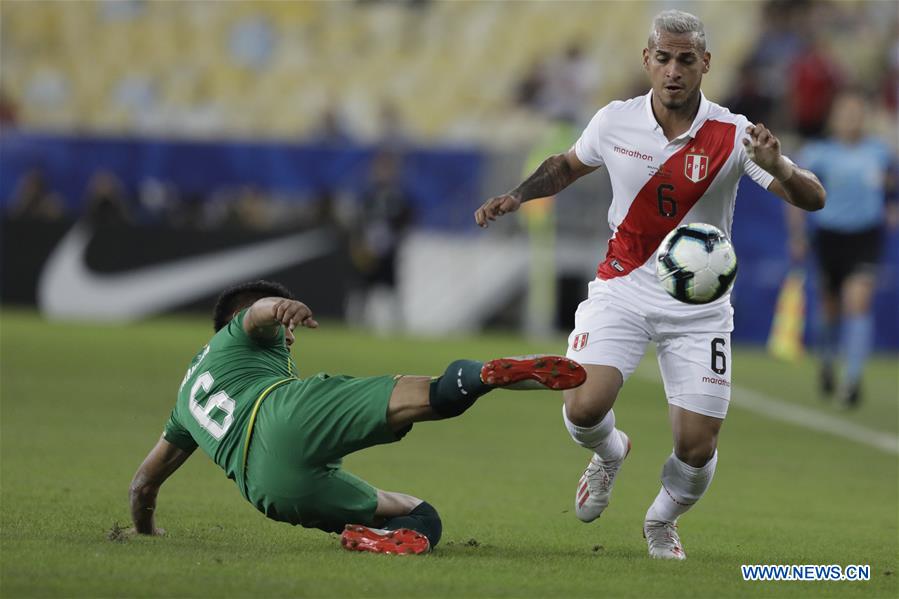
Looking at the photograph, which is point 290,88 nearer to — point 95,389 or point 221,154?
point 221,154

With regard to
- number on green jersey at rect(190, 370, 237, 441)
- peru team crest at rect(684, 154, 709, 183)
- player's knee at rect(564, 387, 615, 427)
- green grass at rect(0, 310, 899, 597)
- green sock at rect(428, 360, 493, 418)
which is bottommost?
green grass at rect(0, 310, 899, 597)

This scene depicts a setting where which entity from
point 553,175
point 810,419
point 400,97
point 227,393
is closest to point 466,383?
point 227,393

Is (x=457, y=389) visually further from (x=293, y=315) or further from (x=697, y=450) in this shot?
(x=697, y=450)

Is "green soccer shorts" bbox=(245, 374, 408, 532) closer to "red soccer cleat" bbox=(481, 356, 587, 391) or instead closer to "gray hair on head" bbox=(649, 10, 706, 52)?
"red soccer cleat" bbox=(481, 356, 587, 391)

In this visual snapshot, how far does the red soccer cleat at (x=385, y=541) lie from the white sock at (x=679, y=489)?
114 cm

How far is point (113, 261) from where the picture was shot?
22359mm

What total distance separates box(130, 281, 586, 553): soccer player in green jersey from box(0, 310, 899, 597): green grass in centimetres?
18

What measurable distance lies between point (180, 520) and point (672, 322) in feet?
8.03

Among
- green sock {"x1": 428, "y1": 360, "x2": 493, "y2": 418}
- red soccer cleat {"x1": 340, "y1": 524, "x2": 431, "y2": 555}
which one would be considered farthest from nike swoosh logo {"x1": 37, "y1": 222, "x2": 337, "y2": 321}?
green sock {"x1": 428, "y1": 360, "x2": 493, "y2": 418}

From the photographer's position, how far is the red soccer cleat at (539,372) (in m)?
5.47

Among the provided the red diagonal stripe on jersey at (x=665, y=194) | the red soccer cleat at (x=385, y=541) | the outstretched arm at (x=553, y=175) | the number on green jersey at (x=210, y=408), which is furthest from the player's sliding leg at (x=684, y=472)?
the number on green jersey at (x=210, y=408)

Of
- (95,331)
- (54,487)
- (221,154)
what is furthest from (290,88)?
(54,487)

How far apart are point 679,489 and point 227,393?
204cm

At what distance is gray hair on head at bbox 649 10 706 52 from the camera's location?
6.62 metres
